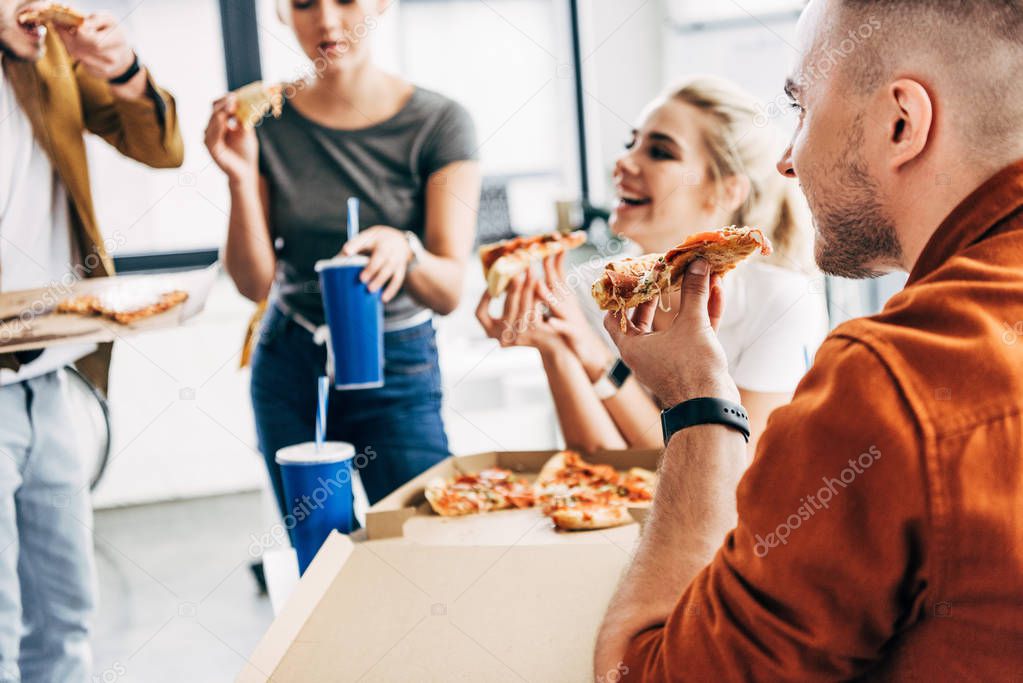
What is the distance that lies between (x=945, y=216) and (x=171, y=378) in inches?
147

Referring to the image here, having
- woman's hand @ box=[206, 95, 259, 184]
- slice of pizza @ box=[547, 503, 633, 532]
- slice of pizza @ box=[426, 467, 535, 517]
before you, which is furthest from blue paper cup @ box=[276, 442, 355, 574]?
woman's hand @ box=[206, 95, 259, 184]

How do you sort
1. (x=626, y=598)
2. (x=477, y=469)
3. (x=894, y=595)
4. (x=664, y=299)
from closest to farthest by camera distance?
1. (x=894, y=595)
2. (x=626, y=598)
3. (x=664, y=299)
4. (x=477, y=469)

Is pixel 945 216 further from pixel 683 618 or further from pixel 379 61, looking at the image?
pixel 379 61

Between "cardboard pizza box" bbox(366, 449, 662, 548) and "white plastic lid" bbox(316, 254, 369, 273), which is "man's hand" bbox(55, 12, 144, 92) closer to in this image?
"white plastic lid" bbox(316, 254, 369, 273)

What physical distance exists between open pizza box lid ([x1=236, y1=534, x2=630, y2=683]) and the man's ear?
62 cm

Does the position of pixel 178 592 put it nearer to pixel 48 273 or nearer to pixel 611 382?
pixel 48 273

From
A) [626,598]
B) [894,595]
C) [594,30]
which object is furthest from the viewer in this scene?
[594,30]

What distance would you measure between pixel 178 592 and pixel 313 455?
2.12m

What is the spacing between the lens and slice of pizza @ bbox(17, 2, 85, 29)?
187 cm

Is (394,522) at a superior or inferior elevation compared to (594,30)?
inferior

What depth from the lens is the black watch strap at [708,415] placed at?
943mm

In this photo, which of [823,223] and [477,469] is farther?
[477,469]

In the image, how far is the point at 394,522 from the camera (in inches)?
56.6

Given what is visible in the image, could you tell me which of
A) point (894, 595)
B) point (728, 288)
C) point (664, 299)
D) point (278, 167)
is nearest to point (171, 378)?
point (278, 167)
